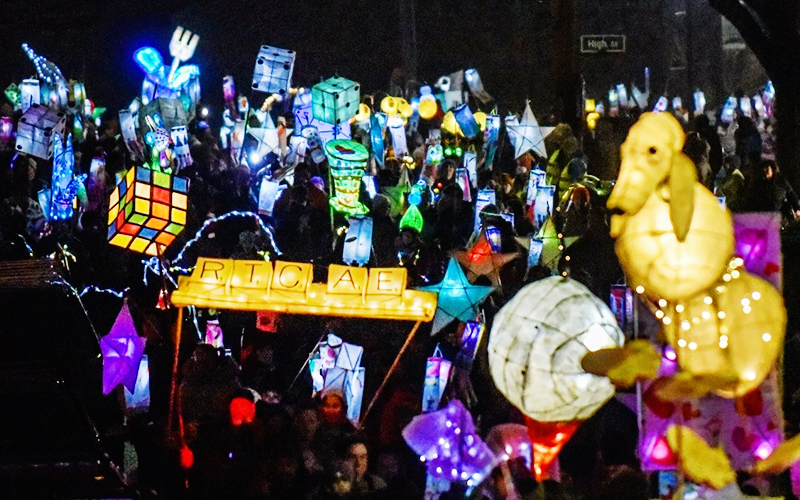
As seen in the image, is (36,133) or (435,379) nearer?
(435,379)

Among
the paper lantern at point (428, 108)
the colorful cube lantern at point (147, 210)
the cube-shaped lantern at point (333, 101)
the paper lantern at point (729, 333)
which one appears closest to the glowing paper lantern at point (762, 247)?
the paper lantern at point (729, 333)

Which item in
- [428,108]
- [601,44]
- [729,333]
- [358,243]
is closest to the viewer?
[729,333]

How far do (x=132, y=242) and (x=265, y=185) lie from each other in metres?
2.84

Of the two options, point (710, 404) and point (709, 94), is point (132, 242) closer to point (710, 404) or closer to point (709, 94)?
point (710, 404)

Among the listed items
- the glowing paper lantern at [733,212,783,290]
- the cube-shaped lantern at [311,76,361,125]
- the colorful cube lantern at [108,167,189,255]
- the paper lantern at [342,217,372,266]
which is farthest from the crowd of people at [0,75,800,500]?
the glowing paper lantern at [733,212,783,290]

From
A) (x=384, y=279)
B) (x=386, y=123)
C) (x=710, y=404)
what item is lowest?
(x=710, y=404)

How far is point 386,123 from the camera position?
15.3 m

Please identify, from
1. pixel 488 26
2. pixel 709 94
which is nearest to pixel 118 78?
pixel 488 26

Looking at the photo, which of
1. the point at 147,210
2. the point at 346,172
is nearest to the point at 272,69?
the point at 346,172

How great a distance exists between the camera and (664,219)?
557cm

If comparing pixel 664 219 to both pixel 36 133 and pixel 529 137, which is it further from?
pixel 36 133

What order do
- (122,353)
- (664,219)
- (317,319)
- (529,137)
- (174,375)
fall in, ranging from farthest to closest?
(529,137) < (317,319) < (122,353) < (174,375) < (664,219)

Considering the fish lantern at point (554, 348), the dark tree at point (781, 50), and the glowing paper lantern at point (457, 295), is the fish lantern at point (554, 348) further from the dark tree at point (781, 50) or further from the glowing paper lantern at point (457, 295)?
the dark tree at point (781, 50)

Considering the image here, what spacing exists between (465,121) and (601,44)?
202 cm
